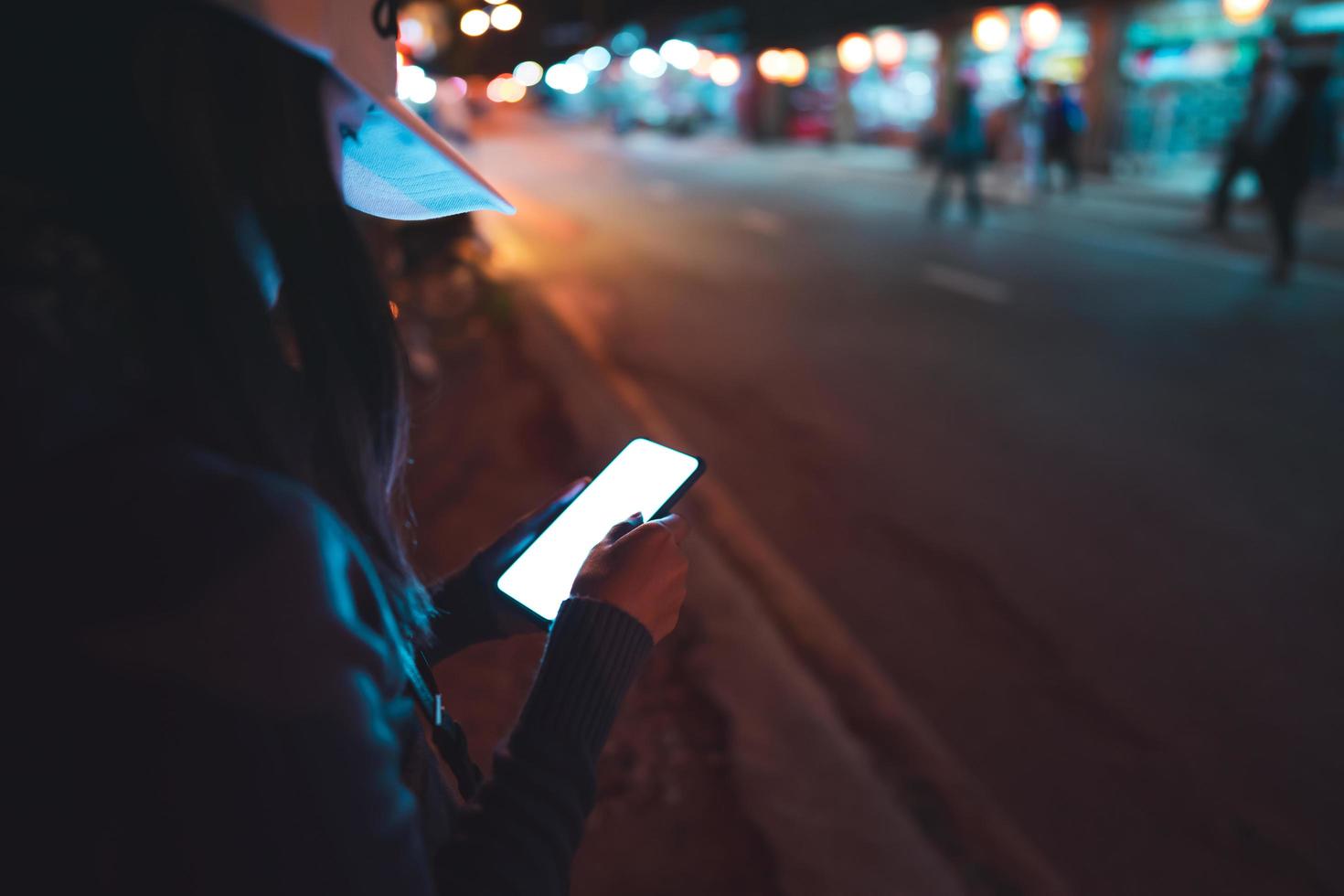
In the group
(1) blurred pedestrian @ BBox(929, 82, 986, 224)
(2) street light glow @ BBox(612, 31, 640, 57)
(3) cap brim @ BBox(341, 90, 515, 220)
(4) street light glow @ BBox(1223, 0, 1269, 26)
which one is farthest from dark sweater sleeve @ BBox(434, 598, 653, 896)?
(4) street light glow @ BBox(1223, 0, 1269, 26)

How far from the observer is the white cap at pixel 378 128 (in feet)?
2.77

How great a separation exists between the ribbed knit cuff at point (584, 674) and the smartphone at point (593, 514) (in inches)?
7.4

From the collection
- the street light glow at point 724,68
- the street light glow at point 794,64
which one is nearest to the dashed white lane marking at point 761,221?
the street light glow at point 794,64

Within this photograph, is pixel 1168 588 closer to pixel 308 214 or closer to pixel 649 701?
pixel 649 701

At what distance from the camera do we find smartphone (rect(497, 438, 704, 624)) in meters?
1.34

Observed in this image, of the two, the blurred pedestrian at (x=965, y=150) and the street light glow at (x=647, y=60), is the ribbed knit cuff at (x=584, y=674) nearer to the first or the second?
the blurred pedestrian at (x=965, y=150)

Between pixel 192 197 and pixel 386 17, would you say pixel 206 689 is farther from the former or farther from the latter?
pixel 386 17

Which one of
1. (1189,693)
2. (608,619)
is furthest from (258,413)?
(1189,693)

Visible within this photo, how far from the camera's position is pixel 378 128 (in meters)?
0.97

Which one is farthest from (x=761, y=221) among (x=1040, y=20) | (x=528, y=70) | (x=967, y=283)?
(x=1040, y=20)

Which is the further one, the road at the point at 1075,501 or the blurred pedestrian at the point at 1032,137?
the blurred pedestrian at the point at 1032,137

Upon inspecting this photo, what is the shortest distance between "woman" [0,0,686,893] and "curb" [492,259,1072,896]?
1.81 meters

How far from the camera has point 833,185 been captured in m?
21.0

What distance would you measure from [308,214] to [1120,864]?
8.92 ft
